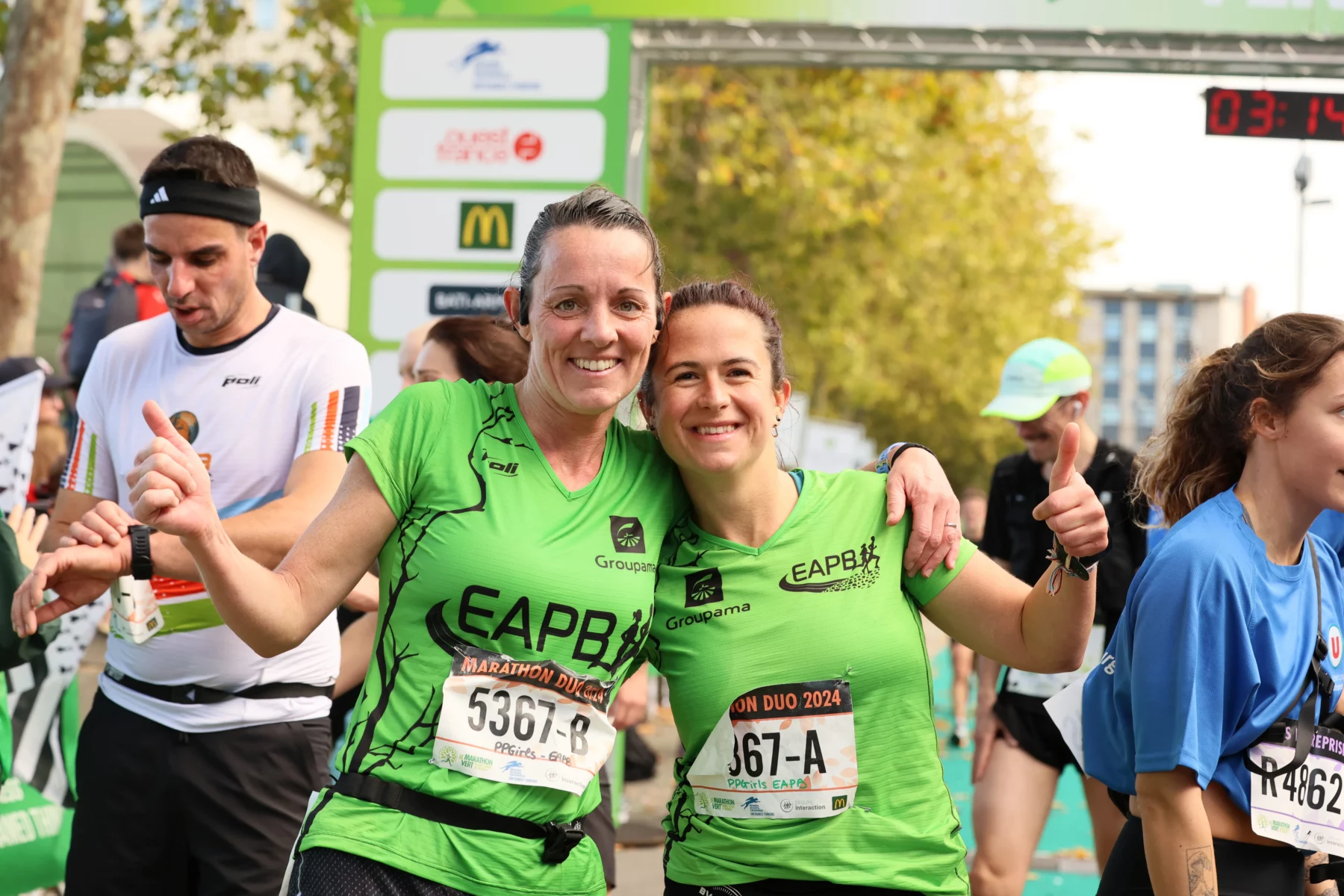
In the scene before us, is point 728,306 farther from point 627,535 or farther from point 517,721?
point 517,721

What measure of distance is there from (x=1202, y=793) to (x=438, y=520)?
62.5 inches

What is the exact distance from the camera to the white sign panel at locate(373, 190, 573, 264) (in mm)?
7719

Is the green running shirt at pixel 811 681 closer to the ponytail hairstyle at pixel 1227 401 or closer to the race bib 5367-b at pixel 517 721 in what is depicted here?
the race bib 5367-b at pixel 517 721

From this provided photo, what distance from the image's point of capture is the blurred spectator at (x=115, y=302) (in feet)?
29.9

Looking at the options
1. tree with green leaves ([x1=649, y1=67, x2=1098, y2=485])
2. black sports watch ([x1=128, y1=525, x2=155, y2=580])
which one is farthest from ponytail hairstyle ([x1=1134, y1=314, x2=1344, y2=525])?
tree with green leaves ([x1=649, y1=67, x2=1098, y2=485])

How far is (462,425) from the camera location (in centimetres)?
273


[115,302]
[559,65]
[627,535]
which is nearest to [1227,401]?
[627,535]

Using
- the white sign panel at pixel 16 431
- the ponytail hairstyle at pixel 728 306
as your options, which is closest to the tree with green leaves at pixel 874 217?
the white sign panel at pixel 16 431

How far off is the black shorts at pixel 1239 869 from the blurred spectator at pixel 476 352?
2.17 meters

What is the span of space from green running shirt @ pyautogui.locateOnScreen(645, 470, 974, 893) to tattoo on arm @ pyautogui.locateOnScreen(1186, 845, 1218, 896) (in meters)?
0.42

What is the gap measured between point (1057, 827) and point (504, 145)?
5171 mm

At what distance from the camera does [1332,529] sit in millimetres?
4195

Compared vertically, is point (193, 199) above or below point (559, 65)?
below

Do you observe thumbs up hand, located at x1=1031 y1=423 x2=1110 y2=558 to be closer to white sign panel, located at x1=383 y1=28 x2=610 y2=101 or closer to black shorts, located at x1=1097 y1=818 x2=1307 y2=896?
black shorts, located at x1=1097 y1=818 x2=1307 y2=896
